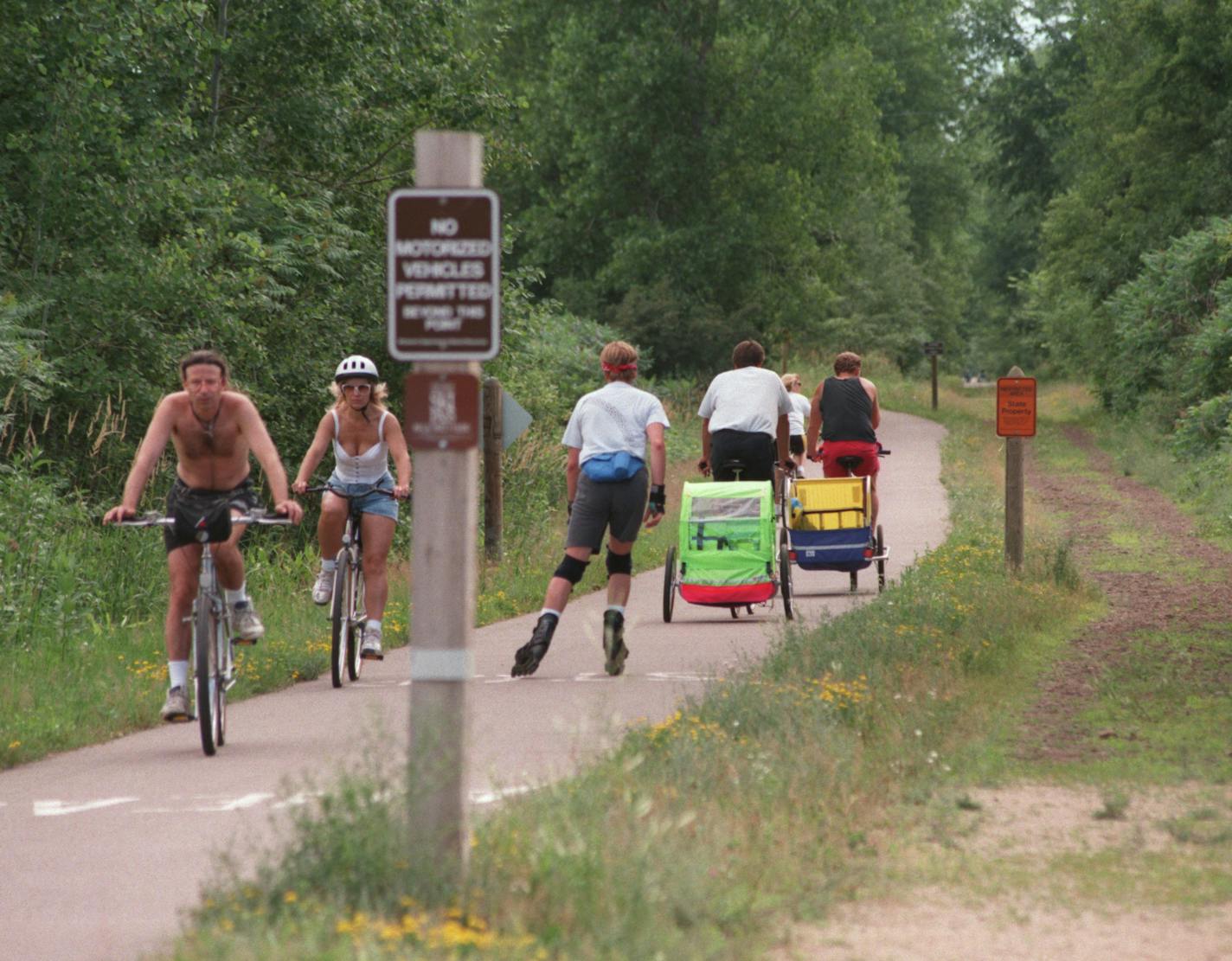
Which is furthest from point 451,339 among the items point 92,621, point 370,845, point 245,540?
point 245,540

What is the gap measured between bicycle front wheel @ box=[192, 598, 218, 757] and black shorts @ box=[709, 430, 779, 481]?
614 cm

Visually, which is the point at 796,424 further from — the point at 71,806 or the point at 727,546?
the point at 71,806

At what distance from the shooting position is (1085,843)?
262 inches

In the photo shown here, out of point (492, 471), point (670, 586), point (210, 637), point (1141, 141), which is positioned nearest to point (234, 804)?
point (210, 637)

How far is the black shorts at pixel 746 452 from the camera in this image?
14.6m

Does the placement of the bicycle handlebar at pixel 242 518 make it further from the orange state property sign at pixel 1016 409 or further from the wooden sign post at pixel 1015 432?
the orange state property sign at pixel 1016 409

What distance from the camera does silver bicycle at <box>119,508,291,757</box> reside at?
9.02 meters

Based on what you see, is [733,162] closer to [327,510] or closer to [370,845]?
[327,510]

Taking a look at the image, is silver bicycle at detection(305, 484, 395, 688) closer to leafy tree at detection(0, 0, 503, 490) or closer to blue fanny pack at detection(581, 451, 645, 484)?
blue fanny pack at detection(581, 451, 645, 484)

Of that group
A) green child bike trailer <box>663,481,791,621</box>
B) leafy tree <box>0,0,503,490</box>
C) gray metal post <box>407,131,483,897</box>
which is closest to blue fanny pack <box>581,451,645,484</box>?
green child bike trailer <box>663,481,791,621</box>

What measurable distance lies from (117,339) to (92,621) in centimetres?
438

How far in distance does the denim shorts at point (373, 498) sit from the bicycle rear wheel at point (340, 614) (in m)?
0.39

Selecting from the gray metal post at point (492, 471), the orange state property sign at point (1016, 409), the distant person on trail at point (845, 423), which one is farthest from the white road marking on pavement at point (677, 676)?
the gray metal post at point (492, 471)

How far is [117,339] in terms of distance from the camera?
17.0 m
